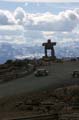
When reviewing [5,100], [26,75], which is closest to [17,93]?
[5,100]

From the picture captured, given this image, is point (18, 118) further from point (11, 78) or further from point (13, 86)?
point (11, 78)

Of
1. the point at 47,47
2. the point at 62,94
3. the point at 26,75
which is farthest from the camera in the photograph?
the point at 47,47

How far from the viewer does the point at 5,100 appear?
1789 inches

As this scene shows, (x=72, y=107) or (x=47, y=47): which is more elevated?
(x=47, y=47)

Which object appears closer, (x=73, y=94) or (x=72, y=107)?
(x=72, y=107)

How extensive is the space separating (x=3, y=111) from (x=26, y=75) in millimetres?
32315

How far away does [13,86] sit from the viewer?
5762cm

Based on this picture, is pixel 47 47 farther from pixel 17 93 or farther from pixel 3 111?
pixel 3 111

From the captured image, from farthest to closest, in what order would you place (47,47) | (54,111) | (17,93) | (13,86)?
(47,47) → (13,86) → (17,93) → (54,111)

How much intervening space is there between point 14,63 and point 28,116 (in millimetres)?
55950

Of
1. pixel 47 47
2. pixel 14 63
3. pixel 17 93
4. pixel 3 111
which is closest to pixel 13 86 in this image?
pixel 17 93

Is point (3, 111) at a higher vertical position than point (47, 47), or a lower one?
lower

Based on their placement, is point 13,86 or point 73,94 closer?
point 73,94

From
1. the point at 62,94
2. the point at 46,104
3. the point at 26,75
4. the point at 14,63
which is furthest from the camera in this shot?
the point at 14,63
